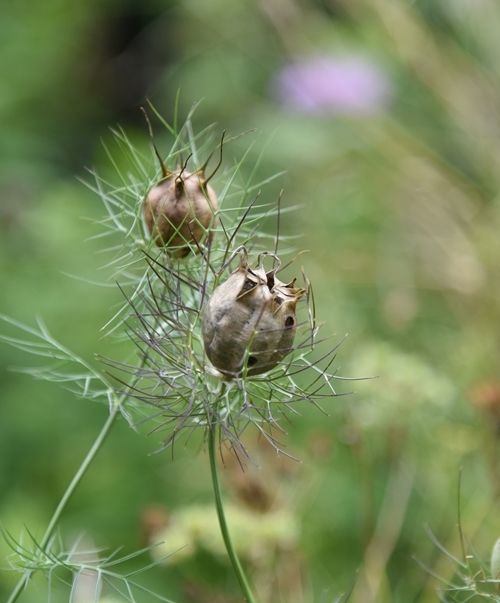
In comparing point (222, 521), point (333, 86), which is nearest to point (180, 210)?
point (222, 521)

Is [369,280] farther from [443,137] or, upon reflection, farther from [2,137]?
[2,137]

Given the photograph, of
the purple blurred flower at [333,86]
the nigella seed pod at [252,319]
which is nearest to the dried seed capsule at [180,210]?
the nigella seed pod at [252,319]

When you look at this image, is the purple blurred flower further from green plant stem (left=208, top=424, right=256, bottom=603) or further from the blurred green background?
green plant stem (left=208, top=424, right=256, bottom=603)

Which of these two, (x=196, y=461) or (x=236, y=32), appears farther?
(x=236, y=32)

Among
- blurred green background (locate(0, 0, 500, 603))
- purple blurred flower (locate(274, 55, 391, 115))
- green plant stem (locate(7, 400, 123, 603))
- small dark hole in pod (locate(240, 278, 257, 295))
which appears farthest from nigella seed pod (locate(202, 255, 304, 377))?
purple blurred flower (locate(274, 55, 391, 115))

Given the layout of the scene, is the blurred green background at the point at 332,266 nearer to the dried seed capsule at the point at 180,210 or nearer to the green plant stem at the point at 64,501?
the dried seed capsule at the point at 180,210

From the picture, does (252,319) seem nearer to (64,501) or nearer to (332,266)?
(64,501)

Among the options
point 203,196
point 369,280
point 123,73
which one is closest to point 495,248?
point 369,280
